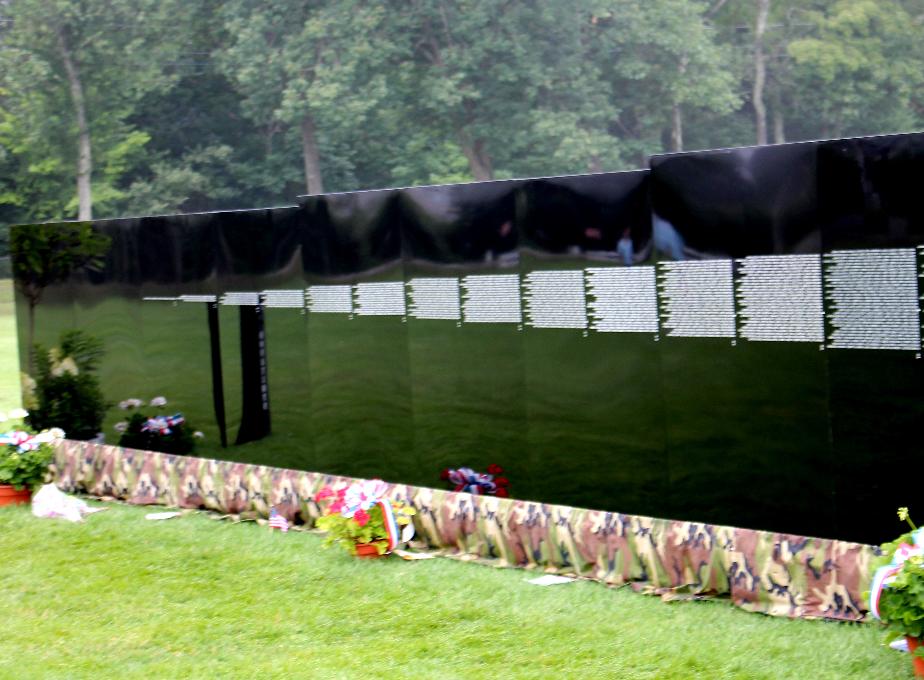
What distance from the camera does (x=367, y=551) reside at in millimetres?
8359

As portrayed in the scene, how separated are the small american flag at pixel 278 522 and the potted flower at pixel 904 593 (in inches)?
194

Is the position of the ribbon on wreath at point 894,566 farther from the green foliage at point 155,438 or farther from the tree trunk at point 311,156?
the tree trunk at point 311,156

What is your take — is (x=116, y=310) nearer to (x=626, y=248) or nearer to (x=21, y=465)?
(x=21, y=465)

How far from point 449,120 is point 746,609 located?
3522cm

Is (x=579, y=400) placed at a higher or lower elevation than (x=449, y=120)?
lower

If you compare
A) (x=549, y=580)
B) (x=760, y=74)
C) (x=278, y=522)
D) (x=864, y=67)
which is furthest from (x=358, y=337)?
(x=760, y=74)

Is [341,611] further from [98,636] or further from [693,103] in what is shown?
[693,103]

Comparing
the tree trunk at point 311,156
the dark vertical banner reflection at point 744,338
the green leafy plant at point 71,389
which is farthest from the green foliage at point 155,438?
the tree trunk at point 311,156

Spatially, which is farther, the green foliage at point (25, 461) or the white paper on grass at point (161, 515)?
the green foliage at point (25, 461)

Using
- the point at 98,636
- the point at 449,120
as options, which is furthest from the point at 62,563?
the point at 449,120

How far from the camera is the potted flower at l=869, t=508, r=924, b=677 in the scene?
527cm

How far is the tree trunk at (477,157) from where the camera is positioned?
4059 centimetres

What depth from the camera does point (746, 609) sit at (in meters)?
6.67

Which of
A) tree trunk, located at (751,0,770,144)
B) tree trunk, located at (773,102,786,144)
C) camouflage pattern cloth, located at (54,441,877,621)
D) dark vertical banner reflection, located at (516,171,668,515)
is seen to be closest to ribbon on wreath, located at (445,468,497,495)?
dark vertical banner reflection, located at (516,171,668,515)
